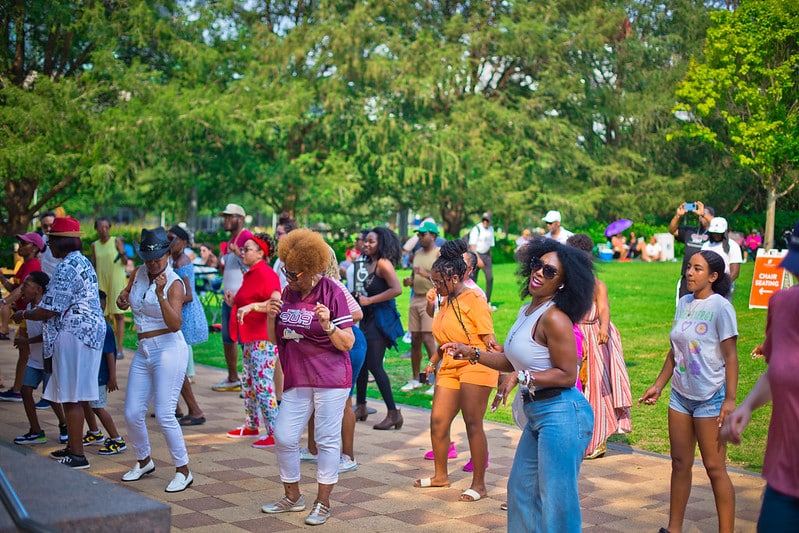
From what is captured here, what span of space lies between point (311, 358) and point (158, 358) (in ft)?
4.47

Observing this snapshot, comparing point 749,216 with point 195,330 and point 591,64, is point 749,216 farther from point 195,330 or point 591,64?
point 195,330

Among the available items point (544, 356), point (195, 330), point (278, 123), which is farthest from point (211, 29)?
point (544, 356)

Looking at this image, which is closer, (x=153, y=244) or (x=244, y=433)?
(x=153, y=244)

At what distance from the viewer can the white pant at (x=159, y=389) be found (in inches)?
261

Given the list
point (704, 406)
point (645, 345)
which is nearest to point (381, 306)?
point (704, 406)

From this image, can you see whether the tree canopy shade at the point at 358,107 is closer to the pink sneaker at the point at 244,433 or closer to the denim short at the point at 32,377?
the denim short at the point at 32,377

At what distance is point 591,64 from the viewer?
41812 mm

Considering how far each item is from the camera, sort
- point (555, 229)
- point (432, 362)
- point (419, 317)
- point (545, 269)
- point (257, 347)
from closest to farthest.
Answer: point (545, 269)
point (432, 362)
point (257, 347)
point (419, 317)
point (555, 229)

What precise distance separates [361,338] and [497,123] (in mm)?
32116

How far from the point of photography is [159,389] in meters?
6.69

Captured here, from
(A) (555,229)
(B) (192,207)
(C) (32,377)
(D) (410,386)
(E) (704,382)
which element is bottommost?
(D) (410,386)

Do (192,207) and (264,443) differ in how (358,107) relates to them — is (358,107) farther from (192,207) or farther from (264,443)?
(264,443)

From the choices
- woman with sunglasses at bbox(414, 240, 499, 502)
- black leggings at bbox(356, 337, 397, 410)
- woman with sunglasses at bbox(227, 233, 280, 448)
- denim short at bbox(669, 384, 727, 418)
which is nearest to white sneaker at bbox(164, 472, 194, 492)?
woman with sunglasses at bbox(227, 233, 280, 448)

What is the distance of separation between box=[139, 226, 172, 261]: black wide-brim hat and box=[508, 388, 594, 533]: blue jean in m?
3.22
